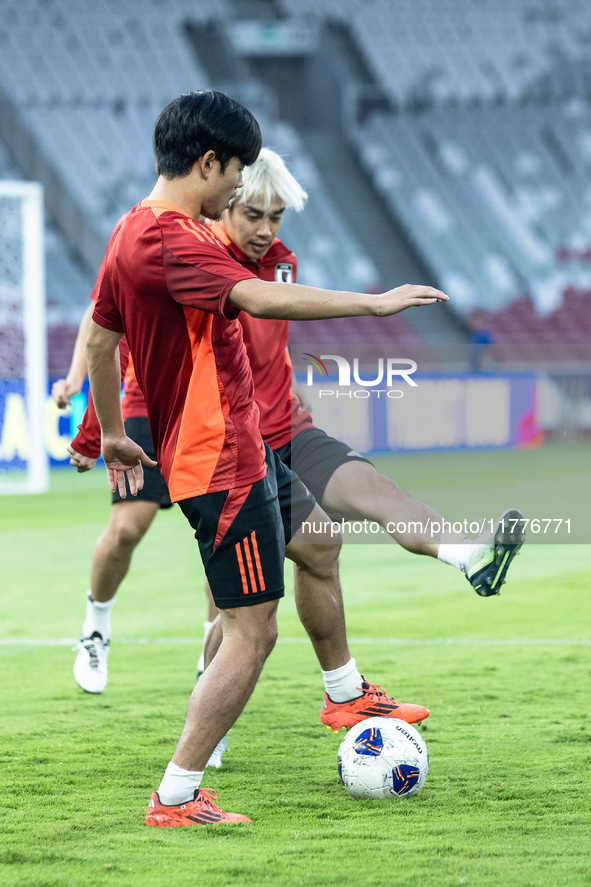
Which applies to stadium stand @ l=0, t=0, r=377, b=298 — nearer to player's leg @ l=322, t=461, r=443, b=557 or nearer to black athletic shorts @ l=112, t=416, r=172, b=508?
black athletic shorts @ l=112, t=416, r=172, b=508

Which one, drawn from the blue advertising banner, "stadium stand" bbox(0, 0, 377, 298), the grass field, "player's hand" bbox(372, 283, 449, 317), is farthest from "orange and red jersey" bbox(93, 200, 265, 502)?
"stadium stand" bbox(0, 0, 377, 298)

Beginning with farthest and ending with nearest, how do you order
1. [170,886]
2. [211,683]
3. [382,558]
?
[382,558], [211,683], [170,886]

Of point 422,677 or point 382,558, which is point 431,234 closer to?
point 382,558

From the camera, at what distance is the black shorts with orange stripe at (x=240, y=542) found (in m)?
2.83

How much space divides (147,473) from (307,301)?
2.06m

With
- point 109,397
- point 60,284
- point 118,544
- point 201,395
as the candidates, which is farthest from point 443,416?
point 201,395

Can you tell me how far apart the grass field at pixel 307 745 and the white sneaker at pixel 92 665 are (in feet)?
0.16

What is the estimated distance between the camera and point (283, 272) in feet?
12.8

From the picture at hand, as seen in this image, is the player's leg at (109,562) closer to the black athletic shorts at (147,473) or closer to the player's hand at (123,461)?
the black athletic shorts at (147,473)

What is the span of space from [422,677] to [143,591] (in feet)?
8.68

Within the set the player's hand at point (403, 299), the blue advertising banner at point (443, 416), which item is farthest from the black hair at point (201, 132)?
the blue advertising banner at point (443, 416)

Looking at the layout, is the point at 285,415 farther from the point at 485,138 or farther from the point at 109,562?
the point at 485,138

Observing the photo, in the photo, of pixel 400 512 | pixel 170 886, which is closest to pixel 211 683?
pixel 170 886

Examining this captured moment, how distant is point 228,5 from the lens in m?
24.8
